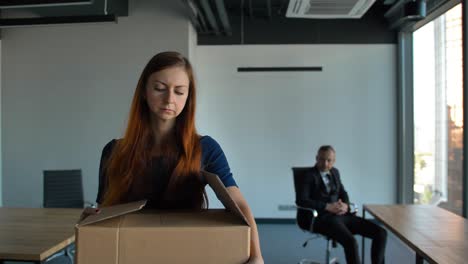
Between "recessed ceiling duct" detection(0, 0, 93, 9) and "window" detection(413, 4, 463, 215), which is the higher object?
"recessed ceiling duct" detection(0, 0, 93, 9)

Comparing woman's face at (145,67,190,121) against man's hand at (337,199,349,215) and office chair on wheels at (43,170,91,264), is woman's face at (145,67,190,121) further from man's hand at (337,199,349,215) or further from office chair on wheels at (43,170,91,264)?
office chair on wheels at (43,170,91,264)

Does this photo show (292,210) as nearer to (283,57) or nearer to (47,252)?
(283,57)

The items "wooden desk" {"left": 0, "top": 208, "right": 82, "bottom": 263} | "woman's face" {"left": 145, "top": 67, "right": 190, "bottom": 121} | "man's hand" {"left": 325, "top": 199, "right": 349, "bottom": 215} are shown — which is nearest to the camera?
"woman's face" {"left": 145, "top": 67, "right": 190, "bottom": 121}

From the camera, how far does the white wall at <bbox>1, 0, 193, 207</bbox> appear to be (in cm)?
571

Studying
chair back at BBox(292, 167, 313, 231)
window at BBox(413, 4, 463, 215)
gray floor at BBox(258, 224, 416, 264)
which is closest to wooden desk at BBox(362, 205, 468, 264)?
chair back at BBox(292, 167, 313, 231)

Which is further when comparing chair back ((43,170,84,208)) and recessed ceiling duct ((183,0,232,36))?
recessed ceiling duct ((183,0,232,36))

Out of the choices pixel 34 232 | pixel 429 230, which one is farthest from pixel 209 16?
pixel 429 230

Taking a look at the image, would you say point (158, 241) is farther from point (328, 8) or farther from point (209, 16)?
point (209, 16)

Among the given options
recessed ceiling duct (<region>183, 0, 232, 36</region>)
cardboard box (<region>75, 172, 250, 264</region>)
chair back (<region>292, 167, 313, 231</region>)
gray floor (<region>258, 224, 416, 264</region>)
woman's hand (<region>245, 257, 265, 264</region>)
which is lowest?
gray floor (<region>258, 224, 416, 264</region>)

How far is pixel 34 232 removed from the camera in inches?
106

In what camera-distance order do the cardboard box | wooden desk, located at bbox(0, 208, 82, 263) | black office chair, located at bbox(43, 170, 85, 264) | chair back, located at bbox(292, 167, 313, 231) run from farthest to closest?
1. black office chair, located at bbox(43, 170, 85, 264)
2. chair back, located at bbox(292, 167, 313, 231)
3. wooden desk, located at bbox(0, 208, 82, 263)
4. the cardboard box

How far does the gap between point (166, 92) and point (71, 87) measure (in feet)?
16.9

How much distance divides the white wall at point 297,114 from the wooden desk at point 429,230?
2.55m

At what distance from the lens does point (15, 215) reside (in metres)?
3.25
